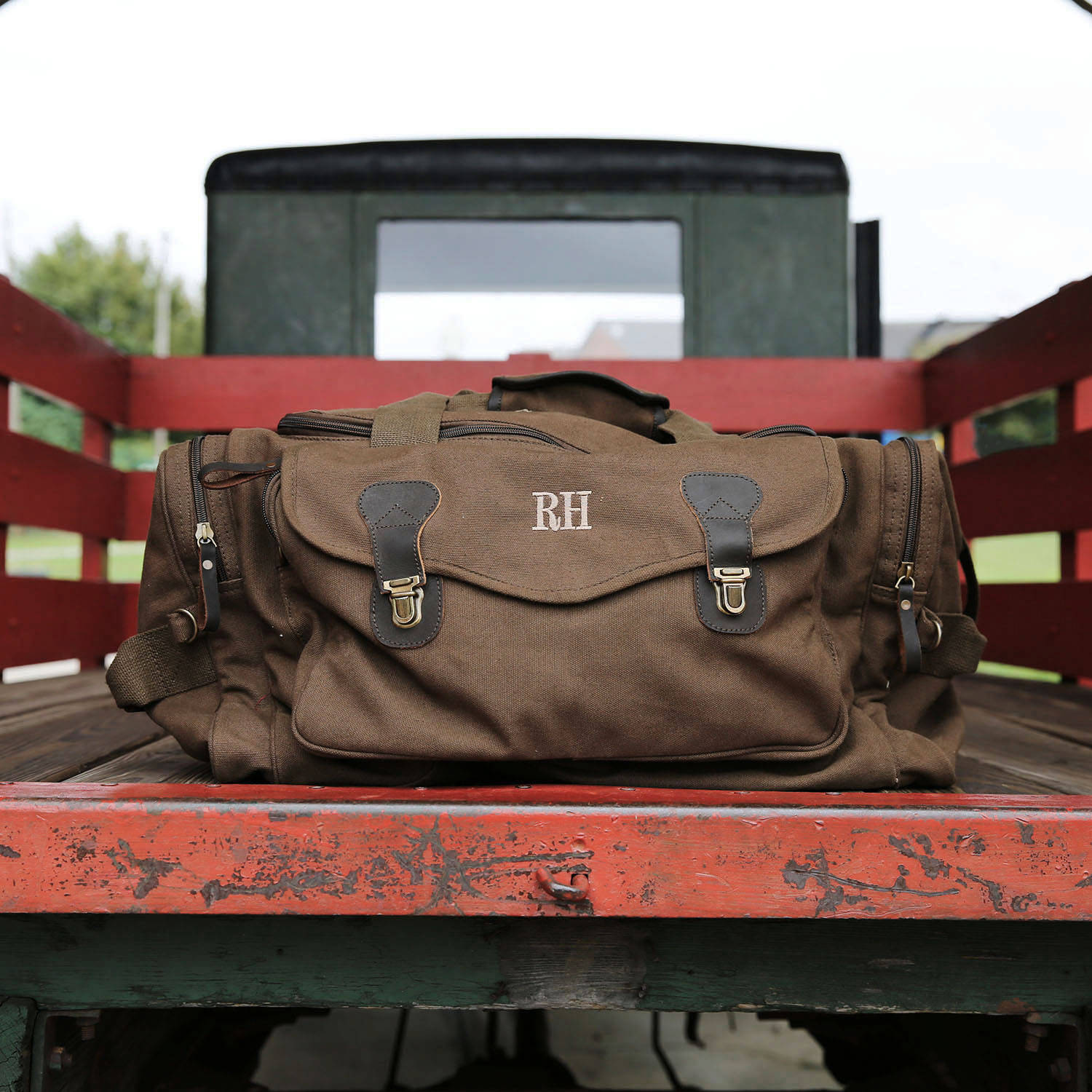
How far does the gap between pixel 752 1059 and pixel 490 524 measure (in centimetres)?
164

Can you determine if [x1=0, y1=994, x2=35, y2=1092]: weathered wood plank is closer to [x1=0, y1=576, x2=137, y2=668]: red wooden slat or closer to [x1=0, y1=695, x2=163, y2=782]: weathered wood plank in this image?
[x1=0, y1=695, x2=163, y2=782]: weathered wood plank

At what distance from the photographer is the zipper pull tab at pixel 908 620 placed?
973 millimetres

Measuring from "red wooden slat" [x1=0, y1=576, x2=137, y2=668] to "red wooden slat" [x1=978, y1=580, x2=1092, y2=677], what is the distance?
6.70 ft

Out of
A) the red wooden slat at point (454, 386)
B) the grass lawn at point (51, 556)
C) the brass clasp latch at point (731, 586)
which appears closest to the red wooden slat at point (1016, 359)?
the red wooden slat at point (454, 386)

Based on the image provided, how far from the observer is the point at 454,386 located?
6.99 ft

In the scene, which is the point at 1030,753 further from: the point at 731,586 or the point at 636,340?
the point at 636,340

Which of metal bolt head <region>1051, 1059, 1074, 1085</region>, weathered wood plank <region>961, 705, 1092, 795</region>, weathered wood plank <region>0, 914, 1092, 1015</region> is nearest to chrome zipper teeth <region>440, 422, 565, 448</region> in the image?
weathered wood plank <region>0, 914, 1092, 1015</region>

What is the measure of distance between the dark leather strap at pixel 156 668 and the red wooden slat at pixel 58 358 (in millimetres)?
1053

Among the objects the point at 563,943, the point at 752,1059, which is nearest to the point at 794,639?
the point at 563,943

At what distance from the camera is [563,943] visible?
2.57 feet

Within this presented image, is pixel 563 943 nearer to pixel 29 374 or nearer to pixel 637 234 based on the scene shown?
pixel 29 374

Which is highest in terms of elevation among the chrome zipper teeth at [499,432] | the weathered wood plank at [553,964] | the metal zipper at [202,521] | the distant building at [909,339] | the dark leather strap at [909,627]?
the distant building at [909,339]

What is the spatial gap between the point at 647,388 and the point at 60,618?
4.69ft

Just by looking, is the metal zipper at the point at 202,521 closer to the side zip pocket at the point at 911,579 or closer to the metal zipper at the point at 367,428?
the metal zipper at the point at 367,428
